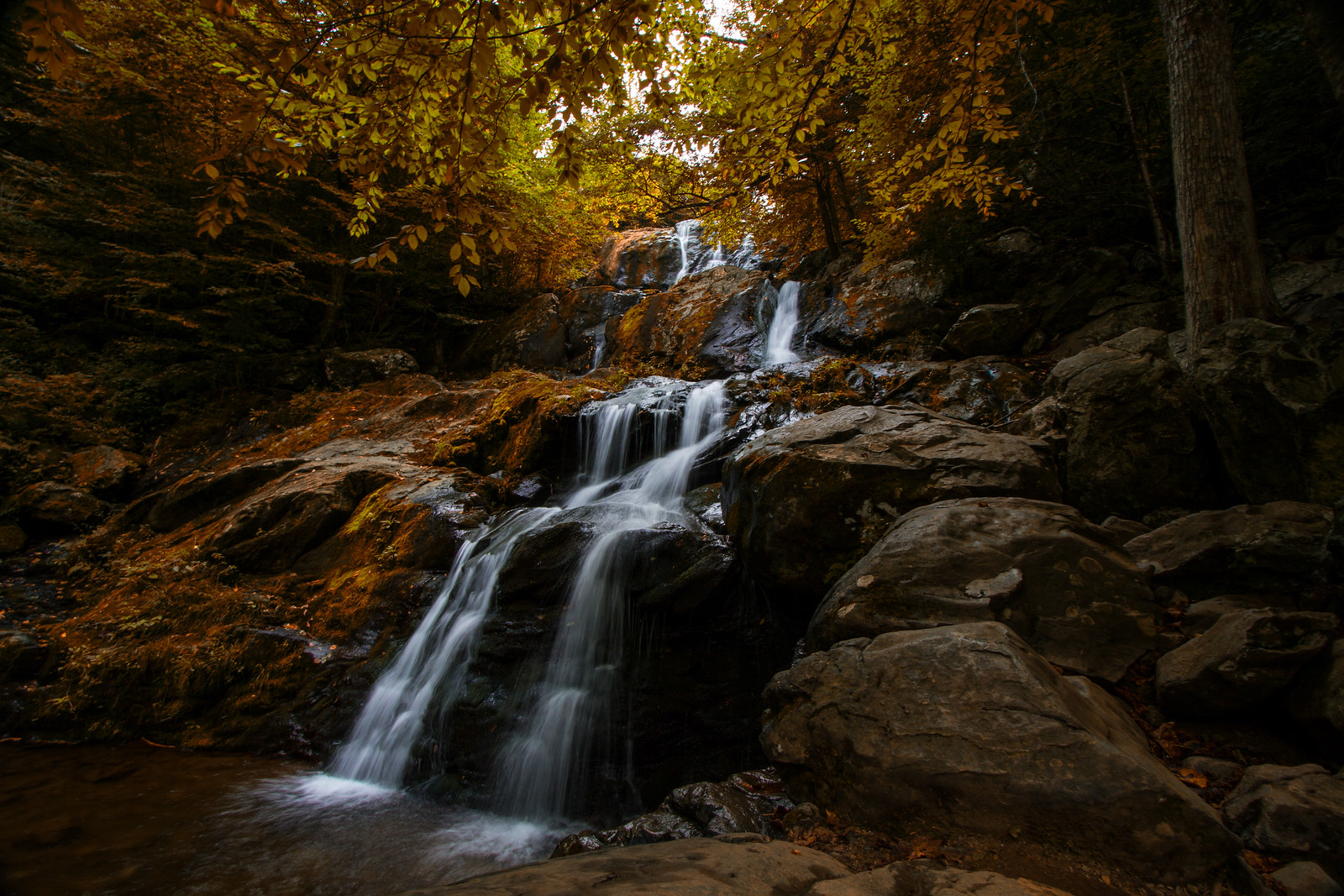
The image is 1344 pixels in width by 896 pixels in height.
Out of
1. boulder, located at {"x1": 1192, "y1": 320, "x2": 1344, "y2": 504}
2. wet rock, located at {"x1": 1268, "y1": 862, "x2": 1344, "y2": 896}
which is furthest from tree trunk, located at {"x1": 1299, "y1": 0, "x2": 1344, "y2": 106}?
wet rock, located at {"x1": 1268, "y1": 862, "x2": 1344, "y2": 896}

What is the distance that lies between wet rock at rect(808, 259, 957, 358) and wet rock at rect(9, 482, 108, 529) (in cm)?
1292

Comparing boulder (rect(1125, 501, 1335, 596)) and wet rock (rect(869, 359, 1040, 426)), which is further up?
wet rock (rect(869, 359, 1040, 426))

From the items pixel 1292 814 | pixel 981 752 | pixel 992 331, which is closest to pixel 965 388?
pixel 992 331

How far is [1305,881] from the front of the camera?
1.73 metres

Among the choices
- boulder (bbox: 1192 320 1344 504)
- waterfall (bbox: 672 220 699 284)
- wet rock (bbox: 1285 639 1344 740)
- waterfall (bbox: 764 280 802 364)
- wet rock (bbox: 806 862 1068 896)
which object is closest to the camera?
wet rock (bbox: 806 862 1068 896)

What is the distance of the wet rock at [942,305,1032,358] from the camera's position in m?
7.10

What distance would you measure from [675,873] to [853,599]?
190 centimetres

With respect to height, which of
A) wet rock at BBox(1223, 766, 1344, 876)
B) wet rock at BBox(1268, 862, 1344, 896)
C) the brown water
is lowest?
the brown water

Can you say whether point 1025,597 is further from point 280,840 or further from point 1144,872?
point 280,840

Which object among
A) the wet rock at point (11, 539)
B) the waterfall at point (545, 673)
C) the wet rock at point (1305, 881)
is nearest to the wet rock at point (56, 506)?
the wet rock at point (11, 539)

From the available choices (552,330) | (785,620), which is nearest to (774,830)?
(785,620)

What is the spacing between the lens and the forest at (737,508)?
221 cm

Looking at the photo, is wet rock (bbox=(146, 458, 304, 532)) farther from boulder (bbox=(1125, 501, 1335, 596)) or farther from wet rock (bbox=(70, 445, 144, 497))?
boulder (bbox=(1125, 501, 1335, 596))

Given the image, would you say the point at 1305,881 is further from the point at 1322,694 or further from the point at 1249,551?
the point at 1249,551
